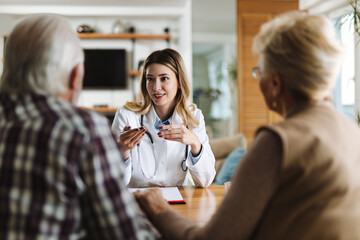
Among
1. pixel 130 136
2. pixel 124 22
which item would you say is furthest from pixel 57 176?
pixel 124 22

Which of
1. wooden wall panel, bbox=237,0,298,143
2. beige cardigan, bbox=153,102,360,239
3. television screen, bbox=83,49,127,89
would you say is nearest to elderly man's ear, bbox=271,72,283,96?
beige cardigan, bbox=153,102,360,239

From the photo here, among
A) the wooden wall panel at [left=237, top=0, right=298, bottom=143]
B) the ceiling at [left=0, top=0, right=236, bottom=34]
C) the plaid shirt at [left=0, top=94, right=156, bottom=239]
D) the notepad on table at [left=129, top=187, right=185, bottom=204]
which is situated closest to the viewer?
the plaid shirt at [left=0, top=94, right=156, bottom=239]

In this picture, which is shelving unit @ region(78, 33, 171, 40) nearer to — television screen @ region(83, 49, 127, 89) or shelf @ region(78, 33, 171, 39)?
shelf @ region(78, 33, 171, 39)

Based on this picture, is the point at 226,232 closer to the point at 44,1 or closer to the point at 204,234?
the point at 204,234

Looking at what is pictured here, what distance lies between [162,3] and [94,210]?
5.30 meters

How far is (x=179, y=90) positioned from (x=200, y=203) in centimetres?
84

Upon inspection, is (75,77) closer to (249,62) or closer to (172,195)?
(172,195)

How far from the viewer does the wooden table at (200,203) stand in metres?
1.28

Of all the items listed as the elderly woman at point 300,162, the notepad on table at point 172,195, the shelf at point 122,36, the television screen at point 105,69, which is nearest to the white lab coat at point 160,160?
the notepad on table at point 172,195

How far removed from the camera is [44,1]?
5527 mm

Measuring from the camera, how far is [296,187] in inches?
31.6

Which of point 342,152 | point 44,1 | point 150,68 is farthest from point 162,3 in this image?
point 342,152

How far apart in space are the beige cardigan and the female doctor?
959 mm

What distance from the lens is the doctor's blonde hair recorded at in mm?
2006
